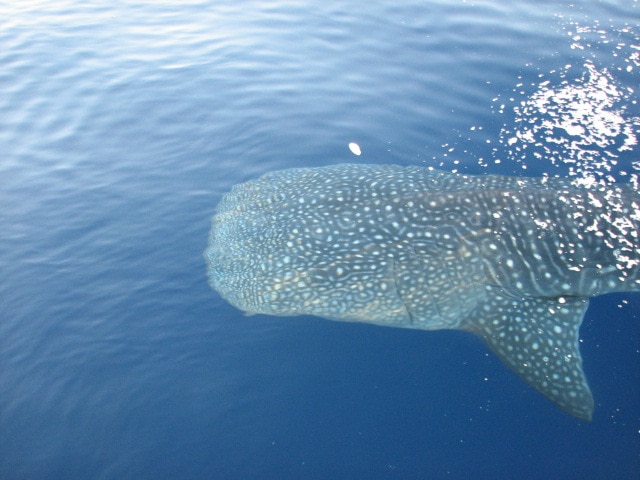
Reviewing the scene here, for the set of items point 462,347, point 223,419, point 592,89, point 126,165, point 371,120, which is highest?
point 592,89

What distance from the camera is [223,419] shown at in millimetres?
4375

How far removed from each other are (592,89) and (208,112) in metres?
5.89

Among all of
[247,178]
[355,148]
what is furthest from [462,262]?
[247,178]

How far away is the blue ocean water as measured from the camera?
4.20 metres

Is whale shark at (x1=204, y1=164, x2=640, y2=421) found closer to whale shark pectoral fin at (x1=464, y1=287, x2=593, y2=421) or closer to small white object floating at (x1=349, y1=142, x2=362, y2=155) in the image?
whale shark pectoral fin at (x1=464, y1=287, x2=593, y2=421)

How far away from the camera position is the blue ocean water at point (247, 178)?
13.8ft

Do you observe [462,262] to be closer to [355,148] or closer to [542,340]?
[542,340]

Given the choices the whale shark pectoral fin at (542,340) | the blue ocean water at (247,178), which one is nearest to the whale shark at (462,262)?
the whale shark pectoral fin at (542,340)

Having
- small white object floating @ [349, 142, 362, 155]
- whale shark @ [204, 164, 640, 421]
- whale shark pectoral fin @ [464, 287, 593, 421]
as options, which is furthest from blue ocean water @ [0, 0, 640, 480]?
whale shark @ [204, 164, 640, 421]

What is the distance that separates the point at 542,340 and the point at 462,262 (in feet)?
3.17

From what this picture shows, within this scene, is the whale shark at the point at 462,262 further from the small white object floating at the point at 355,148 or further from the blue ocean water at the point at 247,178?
the small white object floating at the point at 355,148

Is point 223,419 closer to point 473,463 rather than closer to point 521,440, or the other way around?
point 473,463

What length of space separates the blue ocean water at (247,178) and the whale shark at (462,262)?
361 mm

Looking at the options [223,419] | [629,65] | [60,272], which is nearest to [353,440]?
[223,419]
